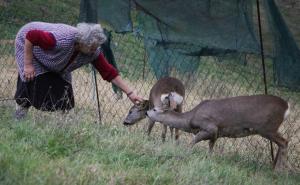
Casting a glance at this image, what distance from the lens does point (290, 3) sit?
810 centimetres

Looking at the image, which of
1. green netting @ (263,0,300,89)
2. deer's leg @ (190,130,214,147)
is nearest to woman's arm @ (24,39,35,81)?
deer's leg @ (190,130,214,147)

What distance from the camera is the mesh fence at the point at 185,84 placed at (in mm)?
8125

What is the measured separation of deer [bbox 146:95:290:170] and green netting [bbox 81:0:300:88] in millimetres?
428

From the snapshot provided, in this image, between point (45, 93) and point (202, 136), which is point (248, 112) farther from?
point (45, 93)

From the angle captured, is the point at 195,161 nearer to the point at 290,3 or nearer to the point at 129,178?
the point at 129,178

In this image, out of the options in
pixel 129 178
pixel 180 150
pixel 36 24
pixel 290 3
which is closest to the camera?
pixel 129 178

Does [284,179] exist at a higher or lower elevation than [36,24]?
lower

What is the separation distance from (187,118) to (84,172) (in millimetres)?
4084

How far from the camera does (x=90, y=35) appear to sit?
6688 mm

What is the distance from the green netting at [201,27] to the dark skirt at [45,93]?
3.11 feet

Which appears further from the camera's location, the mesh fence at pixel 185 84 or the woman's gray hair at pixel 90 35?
the mesh fence at pixel 185 84

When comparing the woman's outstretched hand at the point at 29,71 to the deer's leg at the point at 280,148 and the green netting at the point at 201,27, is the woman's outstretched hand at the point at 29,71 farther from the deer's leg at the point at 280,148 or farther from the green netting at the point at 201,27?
the deer's leg at the point at 280,148

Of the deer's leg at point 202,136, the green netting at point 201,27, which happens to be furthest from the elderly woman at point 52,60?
the deer's leg at point 202,136

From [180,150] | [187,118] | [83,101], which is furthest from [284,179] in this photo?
[83,101]
